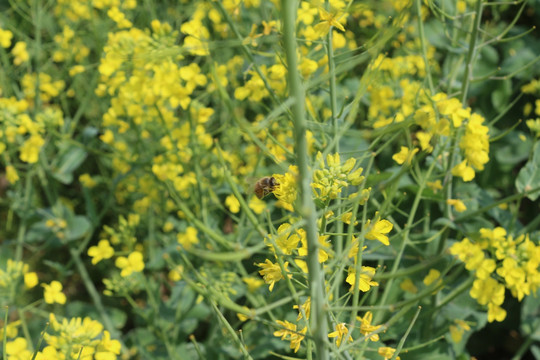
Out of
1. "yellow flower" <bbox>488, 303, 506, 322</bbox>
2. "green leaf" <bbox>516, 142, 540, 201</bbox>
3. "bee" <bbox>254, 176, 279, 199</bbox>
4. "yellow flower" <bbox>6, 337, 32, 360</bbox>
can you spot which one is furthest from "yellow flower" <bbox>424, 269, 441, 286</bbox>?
"yellow flower" <bbox>6, 337, 32, 360</bbox>

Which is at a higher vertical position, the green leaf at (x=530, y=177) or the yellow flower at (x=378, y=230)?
the yellow flower at (x=378, y=230)

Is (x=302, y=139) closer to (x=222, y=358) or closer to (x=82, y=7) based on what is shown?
(x=222, y=358)

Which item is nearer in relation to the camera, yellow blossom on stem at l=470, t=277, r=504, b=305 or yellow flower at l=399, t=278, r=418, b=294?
yellow blossom on stem at l=470, t=277, r=504, b=305

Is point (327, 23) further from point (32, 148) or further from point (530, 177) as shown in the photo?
point (32, 148)

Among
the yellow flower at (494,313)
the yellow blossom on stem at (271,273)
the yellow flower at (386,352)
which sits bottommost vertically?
the yellow flower at (494,313)

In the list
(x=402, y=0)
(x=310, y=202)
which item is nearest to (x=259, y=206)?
(x=402, y=0)

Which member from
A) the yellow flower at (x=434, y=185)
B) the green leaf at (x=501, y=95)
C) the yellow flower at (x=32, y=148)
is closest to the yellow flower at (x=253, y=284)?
the yellow flower at (x=434, y=185)

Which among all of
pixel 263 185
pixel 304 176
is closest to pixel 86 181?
pixel 263 185

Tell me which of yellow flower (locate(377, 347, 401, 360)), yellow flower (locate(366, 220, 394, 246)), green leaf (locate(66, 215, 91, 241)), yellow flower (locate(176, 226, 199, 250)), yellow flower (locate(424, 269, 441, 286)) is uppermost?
yellow flower (locate(366, 220, 394, 246))

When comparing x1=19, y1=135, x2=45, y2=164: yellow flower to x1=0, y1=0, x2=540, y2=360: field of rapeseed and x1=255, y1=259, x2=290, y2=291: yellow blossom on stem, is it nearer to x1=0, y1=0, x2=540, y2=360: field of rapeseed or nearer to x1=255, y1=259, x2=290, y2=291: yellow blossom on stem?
x1=0, y1=0, x2=540, y2=360: field of rapeseed

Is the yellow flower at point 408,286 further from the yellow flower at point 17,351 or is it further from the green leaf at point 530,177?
the yellow flower at point 17,351
